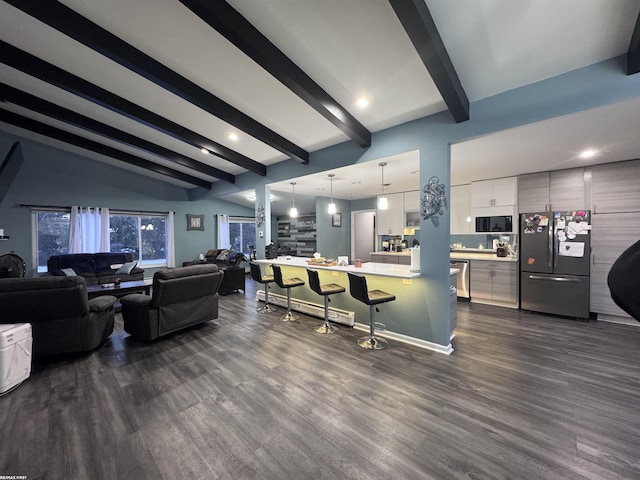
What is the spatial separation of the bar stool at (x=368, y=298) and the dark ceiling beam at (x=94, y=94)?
11.1 ft

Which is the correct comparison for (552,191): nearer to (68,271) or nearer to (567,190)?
(567,190)

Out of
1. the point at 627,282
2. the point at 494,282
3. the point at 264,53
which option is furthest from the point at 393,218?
the point at 627,282

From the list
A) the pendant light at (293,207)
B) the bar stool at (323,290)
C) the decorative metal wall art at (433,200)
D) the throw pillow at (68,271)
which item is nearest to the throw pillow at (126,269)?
the throw pillow at (68,271)

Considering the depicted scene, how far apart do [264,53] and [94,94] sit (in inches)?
105

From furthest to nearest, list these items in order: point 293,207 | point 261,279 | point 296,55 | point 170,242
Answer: point 170,242
point 293,207
point 261,279
point 296,55

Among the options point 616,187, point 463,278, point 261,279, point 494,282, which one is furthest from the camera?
point 463,278

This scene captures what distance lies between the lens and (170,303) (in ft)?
10.8

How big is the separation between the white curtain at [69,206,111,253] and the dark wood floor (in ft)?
13.6

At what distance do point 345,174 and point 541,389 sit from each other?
12.1 ft

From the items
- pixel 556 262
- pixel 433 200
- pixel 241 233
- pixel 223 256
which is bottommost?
pixel 223 256

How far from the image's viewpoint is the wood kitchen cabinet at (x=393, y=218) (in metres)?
6.29

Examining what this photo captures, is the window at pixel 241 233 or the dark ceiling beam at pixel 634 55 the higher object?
the dark ceiling beam at pixel 634 55

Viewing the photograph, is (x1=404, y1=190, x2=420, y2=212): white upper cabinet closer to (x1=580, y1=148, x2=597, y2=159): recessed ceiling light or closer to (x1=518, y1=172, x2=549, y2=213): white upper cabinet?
(x1=518, y1=172, x2=549, y2=213): white upper cabinet

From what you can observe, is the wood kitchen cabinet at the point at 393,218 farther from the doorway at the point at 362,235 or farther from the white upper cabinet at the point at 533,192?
the white upper cabinet at the point at 533,192
